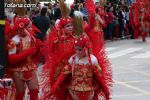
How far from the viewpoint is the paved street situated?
35.7 feet

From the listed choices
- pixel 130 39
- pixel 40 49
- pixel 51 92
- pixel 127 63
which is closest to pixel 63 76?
pixel 51 92

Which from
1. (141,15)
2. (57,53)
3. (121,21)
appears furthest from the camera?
(121,21)

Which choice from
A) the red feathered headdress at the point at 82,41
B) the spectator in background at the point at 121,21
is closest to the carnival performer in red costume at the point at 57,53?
the red feathered headdress at the point at 82,41

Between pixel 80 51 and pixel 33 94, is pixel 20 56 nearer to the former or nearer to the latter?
pixel 33 94

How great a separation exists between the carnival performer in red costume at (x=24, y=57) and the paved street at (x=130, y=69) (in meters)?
2.44

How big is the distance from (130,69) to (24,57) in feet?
22.0

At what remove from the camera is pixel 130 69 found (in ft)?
47.0

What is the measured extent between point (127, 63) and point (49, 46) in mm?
7406

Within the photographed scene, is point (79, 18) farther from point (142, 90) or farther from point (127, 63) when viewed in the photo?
point (127, 63)

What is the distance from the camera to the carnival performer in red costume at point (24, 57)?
26.9ft

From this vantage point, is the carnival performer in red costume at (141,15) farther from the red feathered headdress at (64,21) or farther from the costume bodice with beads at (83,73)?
the costume bodice with beads at (83,73)

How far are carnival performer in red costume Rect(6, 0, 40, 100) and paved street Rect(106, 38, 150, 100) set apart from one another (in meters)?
2.44

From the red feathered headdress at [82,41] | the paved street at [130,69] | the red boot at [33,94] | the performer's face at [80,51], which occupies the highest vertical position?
the red feathered headdress at [82,41]

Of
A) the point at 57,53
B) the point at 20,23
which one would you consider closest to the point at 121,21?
the point at 20,23
